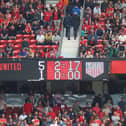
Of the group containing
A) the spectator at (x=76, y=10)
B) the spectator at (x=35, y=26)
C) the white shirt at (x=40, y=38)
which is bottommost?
the white shirt at (x=40, y=38)

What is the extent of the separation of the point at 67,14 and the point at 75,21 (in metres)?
1.47

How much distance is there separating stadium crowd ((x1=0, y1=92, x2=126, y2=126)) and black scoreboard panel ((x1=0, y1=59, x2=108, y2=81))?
70.4 inches

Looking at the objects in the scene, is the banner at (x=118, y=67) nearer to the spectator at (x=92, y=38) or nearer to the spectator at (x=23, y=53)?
the spectator at (x=92, y=38)

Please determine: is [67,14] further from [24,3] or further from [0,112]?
[0,112]

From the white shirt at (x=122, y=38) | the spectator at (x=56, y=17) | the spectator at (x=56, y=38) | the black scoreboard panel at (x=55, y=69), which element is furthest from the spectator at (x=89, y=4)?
the black scoreboard panel at (x=55, y=69)

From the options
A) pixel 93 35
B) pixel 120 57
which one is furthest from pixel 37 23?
pixel 120 57

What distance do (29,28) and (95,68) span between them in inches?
219

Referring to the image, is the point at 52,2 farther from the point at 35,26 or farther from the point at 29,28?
the point at 29,28

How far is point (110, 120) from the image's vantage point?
3447cm

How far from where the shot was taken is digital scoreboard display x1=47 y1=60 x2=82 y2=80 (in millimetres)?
34094

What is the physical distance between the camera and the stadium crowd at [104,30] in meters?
34.8

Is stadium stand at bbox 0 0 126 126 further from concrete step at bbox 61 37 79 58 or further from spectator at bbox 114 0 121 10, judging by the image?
concrete step at bbox 61 37 79 58

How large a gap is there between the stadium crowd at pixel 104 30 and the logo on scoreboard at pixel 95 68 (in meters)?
0.51

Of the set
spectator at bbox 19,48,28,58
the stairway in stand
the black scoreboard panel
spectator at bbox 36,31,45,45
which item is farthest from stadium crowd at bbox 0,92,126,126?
the stairway in stand
